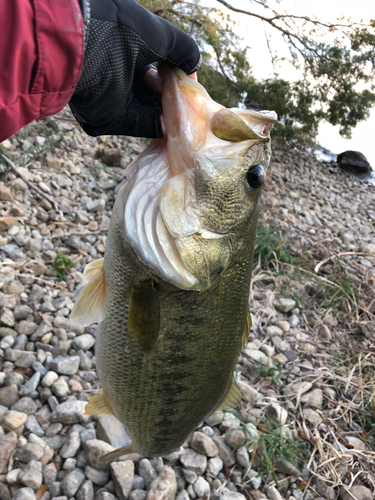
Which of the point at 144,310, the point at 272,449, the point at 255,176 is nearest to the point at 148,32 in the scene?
the point at 255,176

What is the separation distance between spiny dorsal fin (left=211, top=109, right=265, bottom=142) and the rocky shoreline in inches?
65.0

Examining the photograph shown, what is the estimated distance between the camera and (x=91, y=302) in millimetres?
1534

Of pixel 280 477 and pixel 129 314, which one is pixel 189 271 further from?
pixel 280 477

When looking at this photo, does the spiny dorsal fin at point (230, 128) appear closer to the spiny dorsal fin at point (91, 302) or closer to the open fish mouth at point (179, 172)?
the open fish mouth at point (179, 172)

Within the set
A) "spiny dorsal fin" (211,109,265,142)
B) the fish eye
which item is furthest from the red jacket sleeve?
the fish eye

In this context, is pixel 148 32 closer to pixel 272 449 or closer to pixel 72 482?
pixel 72 482

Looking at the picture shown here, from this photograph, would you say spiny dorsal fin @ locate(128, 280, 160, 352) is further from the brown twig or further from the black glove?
the brown twig

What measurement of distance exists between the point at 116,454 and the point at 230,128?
1.50 m

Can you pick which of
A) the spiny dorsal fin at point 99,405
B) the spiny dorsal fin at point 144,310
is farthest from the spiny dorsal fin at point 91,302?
the spiny dorsal fin at point 99,405

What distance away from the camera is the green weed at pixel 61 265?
9.94ft

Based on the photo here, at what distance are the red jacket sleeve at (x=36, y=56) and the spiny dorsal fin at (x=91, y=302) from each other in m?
0.64

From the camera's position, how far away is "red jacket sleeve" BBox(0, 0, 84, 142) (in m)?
0.95

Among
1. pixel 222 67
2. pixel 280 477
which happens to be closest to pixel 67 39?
pixel 280 477

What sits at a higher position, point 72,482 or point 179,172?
point 179,172
